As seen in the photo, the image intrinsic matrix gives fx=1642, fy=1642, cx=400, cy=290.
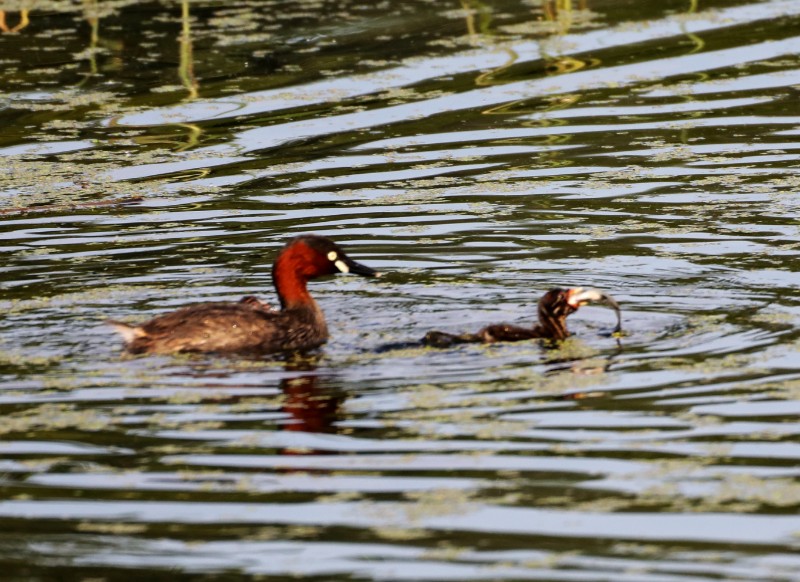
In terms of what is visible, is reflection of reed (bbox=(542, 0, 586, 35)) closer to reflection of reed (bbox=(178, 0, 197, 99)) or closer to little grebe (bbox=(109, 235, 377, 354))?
reflection of reed (bbox=(178, 0, 197, 99))

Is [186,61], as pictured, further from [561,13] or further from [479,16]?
[561,13]

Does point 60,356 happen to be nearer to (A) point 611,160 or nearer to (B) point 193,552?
(B) point 193,552

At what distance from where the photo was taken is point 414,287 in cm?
1008

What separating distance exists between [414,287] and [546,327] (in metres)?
1.35

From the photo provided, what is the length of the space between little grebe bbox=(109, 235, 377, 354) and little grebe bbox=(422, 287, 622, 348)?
819mm

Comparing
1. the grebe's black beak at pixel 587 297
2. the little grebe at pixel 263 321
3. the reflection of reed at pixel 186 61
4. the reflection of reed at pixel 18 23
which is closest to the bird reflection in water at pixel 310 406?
the little grebe at pixel 263 321

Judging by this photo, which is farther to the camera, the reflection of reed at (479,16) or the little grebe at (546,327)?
the reflection of reed at (479,16)

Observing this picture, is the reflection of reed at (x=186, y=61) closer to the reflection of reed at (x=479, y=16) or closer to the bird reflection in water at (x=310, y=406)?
the reflection of reed at (x=479, y=16)

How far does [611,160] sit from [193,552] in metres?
8.12

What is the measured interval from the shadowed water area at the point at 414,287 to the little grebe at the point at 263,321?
137mm

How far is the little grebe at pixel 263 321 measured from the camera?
346 inches

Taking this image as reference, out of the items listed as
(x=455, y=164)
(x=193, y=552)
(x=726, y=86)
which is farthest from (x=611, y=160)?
(x=193, y=552)

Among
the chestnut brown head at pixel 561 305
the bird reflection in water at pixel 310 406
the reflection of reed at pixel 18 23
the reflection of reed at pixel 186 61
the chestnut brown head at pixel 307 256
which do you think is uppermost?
the reflection of reed at pixel 18 23

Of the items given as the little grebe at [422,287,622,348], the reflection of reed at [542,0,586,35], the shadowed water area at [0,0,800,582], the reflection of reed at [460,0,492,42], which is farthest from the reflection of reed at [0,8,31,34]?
the little grebe at [422,287,622,348]
